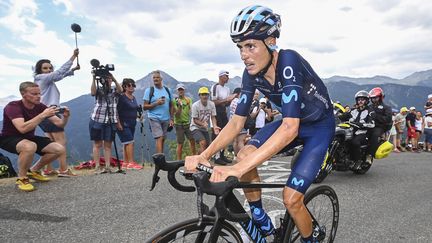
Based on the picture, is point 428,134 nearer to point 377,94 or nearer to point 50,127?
point 377,94

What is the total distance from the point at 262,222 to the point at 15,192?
482cm

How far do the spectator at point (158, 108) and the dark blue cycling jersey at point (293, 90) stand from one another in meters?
5.52

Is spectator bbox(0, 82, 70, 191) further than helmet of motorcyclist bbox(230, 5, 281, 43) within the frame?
Yes

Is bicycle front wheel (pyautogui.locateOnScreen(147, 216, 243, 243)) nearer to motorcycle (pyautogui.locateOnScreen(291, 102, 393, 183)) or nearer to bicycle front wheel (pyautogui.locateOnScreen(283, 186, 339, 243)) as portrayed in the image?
bicycle front wheel (pyautogui.locateOnScreen(283, 186, 339, 243))

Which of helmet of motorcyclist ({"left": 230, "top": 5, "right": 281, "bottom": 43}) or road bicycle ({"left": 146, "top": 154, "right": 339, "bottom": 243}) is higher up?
helmet of motorcyclist ({"left": 230, "top": 5, "right": 281, "bottom": 43})

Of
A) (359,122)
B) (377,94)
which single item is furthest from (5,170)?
(377,94)

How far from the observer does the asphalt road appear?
406 cm

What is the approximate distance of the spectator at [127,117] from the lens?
7777mm

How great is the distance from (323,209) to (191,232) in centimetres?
187

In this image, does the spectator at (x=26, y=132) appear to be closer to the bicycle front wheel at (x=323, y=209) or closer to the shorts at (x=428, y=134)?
the bicycle front wheel at (x=323, y=209)

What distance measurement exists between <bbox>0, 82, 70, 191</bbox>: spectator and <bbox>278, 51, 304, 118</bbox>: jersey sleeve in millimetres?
4488

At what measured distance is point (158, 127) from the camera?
821 centimetres

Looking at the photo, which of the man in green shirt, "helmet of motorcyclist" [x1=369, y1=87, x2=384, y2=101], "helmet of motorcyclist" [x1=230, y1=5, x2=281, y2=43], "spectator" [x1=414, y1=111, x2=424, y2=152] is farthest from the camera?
"spectator" [x1=414, y1=111, x2=424, y2=152]

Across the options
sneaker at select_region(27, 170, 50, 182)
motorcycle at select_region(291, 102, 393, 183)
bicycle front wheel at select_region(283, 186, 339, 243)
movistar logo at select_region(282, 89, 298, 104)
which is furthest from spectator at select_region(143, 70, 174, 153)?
movistar logo at select_region(282, 89, 298, 104)
